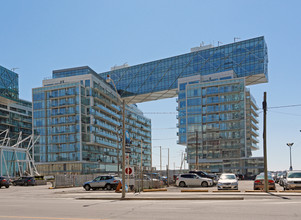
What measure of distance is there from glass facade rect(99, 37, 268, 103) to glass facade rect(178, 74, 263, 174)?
17.1 feet

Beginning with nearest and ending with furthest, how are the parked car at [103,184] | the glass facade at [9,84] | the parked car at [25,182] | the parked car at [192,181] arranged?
the parked car at [103,184], the parked car at [192,181], the parked car at [25,182], the glass facade at [9,84]

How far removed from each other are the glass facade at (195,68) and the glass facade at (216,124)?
522 cm

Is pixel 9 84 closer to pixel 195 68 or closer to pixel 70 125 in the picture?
pixel 70 125

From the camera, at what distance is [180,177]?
1757 inches

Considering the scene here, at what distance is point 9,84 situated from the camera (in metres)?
126

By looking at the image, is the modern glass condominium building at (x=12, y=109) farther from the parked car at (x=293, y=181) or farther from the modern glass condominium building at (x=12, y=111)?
the parked car at (x=293, y=181)

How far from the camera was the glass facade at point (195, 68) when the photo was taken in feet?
361

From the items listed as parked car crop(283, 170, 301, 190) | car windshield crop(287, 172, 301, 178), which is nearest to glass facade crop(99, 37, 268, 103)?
car windshield crop(287, 172, 301, 178)

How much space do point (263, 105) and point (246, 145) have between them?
259 feet

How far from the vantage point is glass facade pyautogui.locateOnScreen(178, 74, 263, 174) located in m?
108

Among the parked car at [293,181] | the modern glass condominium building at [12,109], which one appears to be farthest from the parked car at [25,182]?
the modern glass condominium building at [12,109]

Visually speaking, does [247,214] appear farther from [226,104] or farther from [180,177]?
[226,104]

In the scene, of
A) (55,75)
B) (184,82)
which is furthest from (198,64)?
(55,75)

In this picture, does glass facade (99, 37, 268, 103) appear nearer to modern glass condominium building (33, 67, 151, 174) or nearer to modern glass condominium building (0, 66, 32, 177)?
modern glass condominium building (33, 67, 151, 174)
